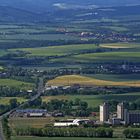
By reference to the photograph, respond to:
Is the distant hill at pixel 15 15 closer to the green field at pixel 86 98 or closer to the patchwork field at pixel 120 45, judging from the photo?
the patchwork field at pixel 120 45

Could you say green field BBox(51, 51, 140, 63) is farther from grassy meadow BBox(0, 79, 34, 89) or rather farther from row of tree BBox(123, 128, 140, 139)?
row of tree BBox(123, 128, 140, 139)

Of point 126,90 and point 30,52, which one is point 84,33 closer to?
point 30,52

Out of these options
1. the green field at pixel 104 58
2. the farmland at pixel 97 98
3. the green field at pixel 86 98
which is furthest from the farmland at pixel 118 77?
the green field at pixel 104 58

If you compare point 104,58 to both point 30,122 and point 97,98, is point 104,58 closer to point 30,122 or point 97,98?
point 97,98

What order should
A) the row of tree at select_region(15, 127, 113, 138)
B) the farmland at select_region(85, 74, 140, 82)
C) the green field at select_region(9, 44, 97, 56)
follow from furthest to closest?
the green field at select_region(9, 44, 97, 56) → the farmland at select_region(85, 74, 140, 82) → the row of tree at select_region(15, 127, 113, 138)

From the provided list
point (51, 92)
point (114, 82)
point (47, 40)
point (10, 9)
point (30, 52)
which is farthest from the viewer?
point (10, 9)

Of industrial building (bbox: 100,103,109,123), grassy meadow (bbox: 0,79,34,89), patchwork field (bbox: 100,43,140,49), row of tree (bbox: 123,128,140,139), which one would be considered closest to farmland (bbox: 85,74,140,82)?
grassy meadow (bbox: 0,79,34,89)

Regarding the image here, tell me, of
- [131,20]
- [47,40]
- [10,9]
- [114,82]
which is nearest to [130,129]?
[114,82]
